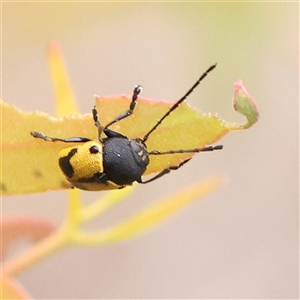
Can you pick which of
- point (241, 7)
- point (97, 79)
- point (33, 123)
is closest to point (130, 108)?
point (33, 123)

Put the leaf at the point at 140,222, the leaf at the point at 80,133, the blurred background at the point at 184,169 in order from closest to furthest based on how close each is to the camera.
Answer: the leaf at the point at 80,133 < the leaf at the point at 140,222 < the blurred background at the point at 184,169

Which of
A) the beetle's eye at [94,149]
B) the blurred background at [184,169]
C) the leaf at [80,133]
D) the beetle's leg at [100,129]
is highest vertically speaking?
the blurred background at [184,169]

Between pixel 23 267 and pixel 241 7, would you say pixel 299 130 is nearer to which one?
pixel 241 7

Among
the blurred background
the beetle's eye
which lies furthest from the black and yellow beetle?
the blurred background

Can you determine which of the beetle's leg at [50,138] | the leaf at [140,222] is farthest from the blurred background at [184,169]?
the beetle's leg at [50,138]

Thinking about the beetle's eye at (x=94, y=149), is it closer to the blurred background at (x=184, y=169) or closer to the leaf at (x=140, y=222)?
the leaf at (x=140, y=222)

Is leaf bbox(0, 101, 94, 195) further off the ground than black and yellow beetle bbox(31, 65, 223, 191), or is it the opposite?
black and yellow beetle bbox(31, 65, 223, 191)

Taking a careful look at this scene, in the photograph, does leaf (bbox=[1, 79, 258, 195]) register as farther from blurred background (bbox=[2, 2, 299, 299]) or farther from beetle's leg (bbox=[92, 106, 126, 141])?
blurred background (bbox=[2, 2, 299, 299])

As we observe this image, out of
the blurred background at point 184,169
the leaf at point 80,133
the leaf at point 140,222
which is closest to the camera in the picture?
the leaf at point 80,133

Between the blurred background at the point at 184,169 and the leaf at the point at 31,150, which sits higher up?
the blurred background at the point at 184,169
